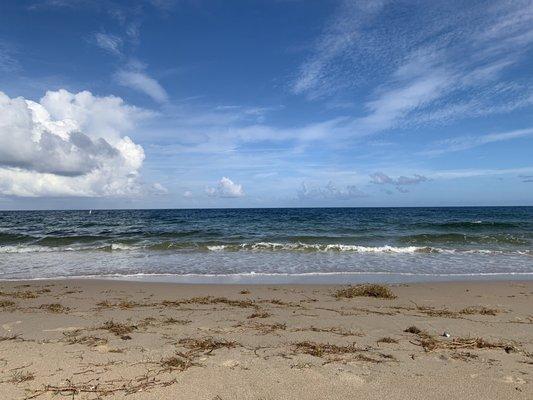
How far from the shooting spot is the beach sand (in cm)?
395

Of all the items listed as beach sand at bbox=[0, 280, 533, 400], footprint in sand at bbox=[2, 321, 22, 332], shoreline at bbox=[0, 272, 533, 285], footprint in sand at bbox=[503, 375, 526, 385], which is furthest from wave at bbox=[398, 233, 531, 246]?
footprint in sand at bbox=[2, 321, 22, 332]

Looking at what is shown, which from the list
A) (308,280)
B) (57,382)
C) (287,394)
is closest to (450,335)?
(287,394)

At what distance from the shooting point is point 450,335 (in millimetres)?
5727

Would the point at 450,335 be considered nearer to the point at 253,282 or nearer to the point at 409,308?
the point at 409,308

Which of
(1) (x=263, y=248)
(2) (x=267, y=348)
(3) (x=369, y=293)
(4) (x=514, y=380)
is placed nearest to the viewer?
(4) (x=514, y=380)

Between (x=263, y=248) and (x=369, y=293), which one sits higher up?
(x=369, y=293)

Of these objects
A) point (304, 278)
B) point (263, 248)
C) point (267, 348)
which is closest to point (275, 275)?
point (304, 278)

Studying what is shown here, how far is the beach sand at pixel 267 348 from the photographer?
3.95 meters

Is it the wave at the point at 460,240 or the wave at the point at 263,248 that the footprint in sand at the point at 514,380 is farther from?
the wave at the point at 460,240

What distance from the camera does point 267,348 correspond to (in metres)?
5.15

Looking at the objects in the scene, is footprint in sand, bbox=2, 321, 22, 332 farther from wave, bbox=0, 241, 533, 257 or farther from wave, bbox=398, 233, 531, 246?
wave, bbox=398, 233, 531, 246

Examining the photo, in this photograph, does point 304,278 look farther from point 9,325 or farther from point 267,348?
point 9,325

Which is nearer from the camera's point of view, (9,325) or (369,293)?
(9,325)

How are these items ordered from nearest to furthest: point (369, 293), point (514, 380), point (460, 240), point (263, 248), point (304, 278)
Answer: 1. point (514, 380)
2. point (369, 293)
3. point (304, 278)
4. point (263, 248)
5. point (460, 240)
